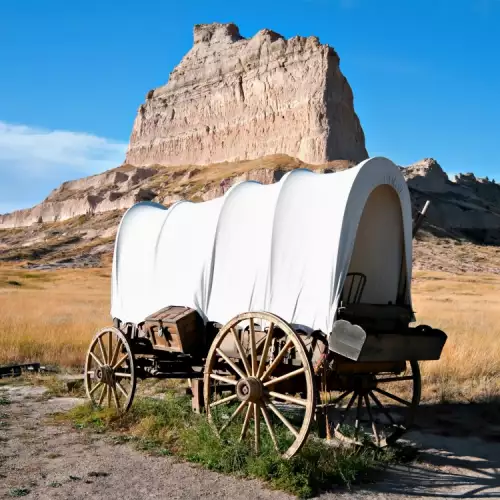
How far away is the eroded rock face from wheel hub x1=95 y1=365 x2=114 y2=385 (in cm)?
8134

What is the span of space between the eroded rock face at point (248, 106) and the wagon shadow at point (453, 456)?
80702mm

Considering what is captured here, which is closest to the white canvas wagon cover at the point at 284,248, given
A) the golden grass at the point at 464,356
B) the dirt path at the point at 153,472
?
the dirt path at the point at 153,472

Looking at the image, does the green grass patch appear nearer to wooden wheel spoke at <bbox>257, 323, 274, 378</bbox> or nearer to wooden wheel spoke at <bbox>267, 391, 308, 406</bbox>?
wooden wheel spoke at <bbox>267, 391, 308, 406</bbox>

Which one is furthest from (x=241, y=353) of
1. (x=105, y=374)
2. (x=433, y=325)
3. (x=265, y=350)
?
(x=433, y=325)

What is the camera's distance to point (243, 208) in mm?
6664

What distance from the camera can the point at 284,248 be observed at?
19.5 feet

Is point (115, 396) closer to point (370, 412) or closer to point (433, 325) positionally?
point (370, 412)

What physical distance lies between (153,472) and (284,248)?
248cm

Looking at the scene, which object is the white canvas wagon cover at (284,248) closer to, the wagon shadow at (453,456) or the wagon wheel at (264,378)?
the wagon wheel at (264,378)

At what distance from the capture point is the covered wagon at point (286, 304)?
18.0 feet

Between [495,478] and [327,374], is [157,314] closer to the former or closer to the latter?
[327,374]

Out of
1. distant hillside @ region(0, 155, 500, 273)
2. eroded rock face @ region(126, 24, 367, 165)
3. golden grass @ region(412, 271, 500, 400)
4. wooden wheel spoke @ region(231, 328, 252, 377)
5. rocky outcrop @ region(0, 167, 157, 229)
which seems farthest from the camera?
rocky outcrop @ region(0, 167, 157, 229)

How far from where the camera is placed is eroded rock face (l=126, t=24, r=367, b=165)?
301 ft

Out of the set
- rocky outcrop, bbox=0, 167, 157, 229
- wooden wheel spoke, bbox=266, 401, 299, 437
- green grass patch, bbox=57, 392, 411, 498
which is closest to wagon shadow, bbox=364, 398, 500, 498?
green grass patch, bbox=57, 392, 411, 498
